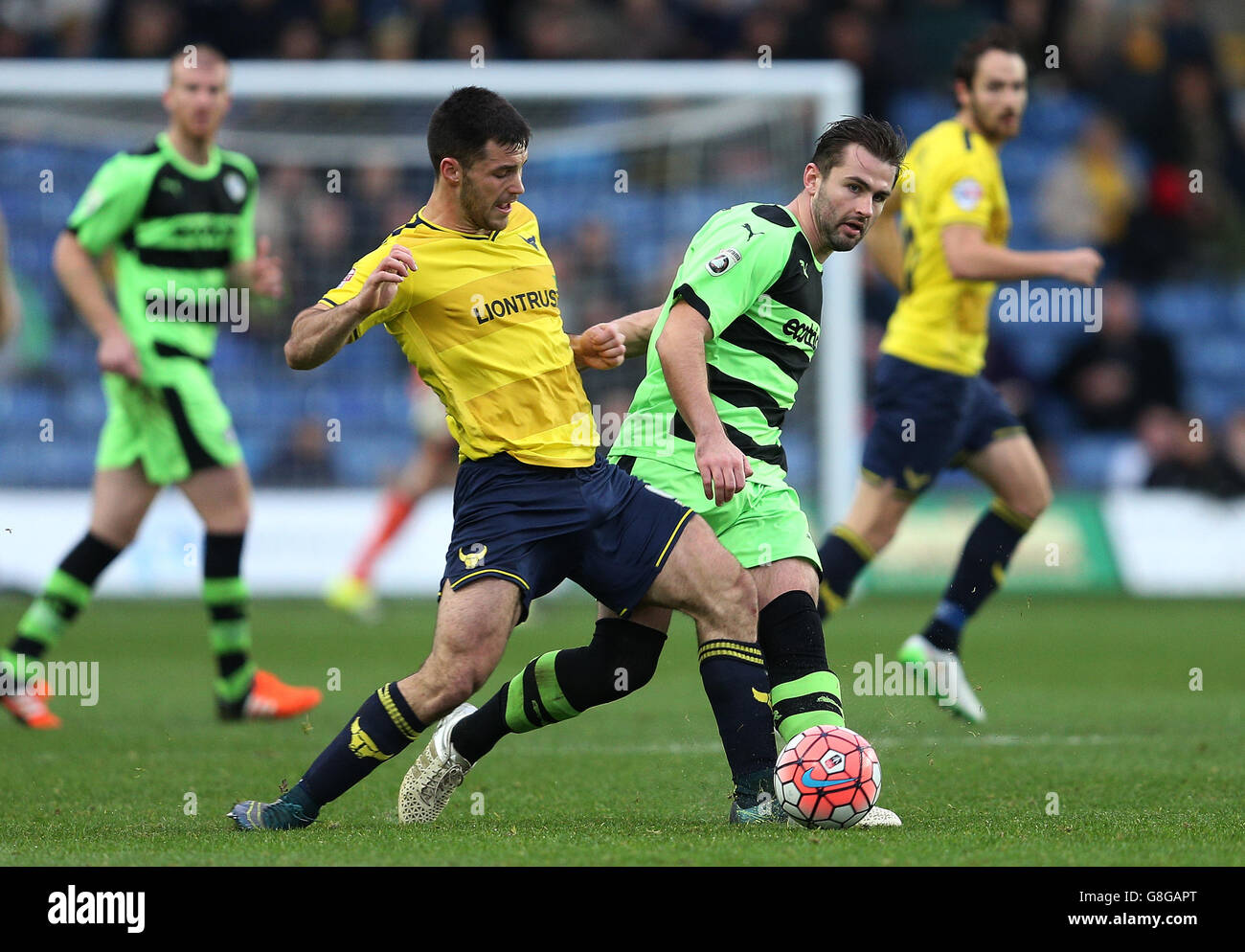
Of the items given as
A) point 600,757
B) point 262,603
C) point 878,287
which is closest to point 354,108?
point 262,603

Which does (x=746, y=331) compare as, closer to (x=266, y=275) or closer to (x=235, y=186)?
(x=266, y=275)

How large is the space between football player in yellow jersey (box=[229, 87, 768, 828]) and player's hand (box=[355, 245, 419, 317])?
0.11m

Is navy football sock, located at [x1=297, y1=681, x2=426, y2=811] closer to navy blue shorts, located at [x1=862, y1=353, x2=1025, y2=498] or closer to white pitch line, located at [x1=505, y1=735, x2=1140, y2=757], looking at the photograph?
white pitch line, located at [x1=505, y1=735, x2=1140, y2=757]

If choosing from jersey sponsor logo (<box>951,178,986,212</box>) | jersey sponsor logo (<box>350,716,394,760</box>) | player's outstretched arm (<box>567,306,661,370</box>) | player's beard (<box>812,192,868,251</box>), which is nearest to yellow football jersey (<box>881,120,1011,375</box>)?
jersey sponsor logo (<box>951,178,986,212</box>)

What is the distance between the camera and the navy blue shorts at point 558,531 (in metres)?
4.89

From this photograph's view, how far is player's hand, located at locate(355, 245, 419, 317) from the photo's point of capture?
454 cm

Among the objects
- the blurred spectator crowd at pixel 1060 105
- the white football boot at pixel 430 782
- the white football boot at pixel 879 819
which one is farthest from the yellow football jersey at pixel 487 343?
the blurred spectator crowd at pixel 1060 105

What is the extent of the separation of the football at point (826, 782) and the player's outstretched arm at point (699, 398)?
28.3 inches

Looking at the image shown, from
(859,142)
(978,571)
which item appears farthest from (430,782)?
(978,571)

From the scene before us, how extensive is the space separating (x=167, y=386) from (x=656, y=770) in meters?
2.84

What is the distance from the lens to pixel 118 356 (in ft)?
24.3

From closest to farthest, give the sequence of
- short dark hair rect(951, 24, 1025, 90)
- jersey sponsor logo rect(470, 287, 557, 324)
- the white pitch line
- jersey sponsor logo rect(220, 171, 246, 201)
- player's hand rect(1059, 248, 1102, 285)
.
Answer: jersey sponsor logo rect(470, 287, 557, 324)
player's hand rect(1059, 248, 1102, 285)
the white pitch line
short dark hair rect(951, 24, 1025, 90)
jersey sponsor logo rect(220, 171, 246, 201)

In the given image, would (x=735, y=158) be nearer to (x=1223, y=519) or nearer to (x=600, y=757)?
(x=1223, y=519)

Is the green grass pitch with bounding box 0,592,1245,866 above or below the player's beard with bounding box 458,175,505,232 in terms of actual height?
below
